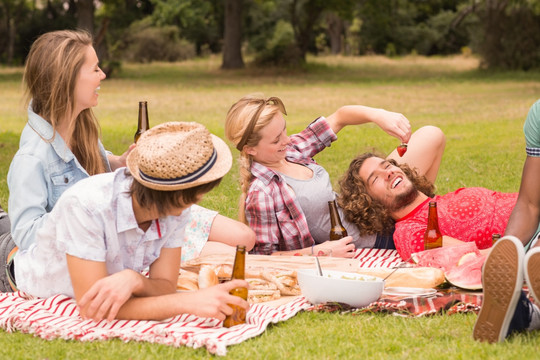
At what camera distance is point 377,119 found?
239 inches

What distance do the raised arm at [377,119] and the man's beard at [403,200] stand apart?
39 cm

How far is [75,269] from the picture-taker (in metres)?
3.72

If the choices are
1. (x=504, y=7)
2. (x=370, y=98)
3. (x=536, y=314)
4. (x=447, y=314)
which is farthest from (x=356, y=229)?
(x=504, y=7)

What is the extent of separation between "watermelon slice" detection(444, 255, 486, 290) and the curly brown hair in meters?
1.17

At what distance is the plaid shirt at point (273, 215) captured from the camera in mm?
5707

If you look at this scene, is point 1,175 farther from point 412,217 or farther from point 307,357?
point 307,357

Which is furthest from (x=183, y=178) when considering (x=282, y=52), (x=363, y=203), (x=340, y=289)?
(x=282, y=52)

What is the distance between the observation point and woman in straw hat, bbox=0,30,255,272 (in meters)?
4.45

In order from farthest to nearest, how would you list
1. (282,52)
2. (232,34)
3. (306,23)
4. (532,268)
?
(306,23) < (282,52) < (232,34) < (532,268)

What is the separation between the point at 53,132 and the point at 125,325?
1332 millimetres

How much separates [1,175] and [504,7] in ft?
78.5

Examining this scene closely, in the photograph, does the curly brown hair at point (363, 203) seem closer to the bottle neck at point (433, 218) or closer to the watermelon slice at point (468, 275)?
the bottle neck at point (433, 218)

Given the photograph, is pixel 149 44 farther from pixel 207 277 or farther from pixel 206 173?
pixel 206 173

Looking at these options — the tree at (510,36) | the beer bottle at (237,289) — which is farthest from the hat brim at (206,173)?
the tree at (510,36)
